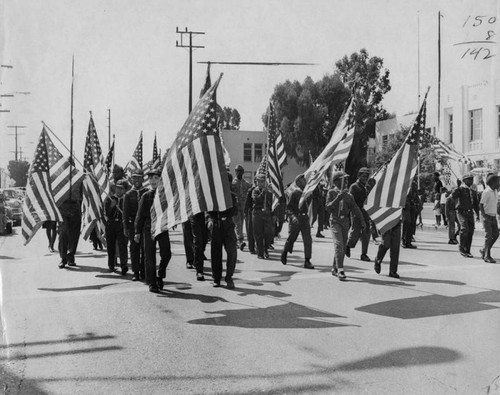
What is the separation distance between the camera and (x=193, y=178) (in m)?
7.45

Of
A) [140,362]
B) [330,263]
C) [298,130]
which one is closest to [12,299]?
[140,362]

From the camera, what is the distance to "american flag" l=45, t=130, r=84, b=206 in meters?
11.1

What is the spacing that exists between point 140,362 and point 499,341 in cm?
352

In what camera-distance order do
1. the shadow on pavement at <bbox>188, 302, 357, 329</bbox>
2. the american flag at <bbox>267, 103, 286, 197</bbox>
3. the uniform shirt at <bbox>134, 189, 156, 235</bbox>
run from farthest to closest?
the american flag at <bbox>267, 103, 286, 197</bbox> → the uniform shirt at <bbox>134, 189, 156, 235</bbox> → the shadow on pavement at <bbox>188, 302, 357, 329</bbox>

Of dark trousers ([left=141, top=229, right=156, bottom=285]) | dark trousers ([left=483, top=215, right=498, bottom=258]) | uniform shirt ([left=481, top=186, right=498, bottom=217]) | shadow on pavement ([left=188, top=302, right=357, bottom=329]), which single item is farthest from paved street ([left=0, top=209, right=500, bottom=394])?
uniform shirt ([left=481, top=186, right=498, bottom=217])

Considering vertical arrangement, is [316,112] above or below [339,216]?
above

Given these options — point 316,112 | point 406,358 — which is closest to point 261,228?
point 406,358

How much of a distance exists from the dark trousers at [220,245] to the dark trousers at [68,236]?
11.9 ft

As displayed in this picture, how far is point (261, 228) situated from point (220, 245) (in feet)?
11.7

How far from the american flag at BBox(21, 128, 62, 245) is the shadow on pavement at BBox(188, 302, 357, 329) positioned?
511 cm

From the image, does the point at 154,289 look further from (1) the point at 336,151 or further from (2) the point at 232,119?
(2) the point at 232,119

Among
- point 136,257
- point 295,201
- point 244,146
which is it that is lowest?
point 136,257

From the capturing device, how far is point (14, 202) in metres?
24.8

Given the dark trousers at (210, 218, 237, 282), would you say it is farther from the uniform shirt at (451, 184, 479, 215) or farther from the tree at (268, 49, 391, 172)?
the tree at (268, 49, 391, 172)
